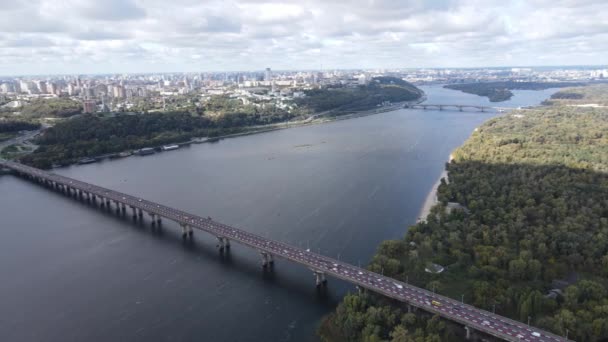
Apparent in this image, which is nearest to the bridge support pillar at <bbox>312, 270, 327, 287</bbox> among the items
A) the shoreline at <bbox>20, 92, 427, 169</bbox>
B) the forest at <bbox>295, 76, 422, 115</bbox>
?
the shoreline at <bbox>20, 92, 427, 169</bbox>

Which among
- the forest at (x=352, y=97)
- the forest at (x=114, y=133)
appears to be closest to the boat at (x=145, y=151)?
the forest at (x=114, y=133)

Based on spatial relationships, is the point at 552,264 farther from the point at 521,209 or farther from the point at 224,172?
the point at 224,172

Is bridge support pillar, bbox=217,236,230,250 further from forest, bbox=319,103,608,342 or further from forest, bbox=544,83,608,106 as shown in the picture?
forest, bbox=544,83,608,106

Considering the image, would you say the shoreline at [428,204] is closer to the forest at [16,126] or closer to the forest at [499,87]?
the forest at [16,126]

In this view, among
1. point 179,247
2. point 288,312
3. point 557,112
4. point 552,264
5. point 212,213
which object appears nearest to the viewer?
point 288,312

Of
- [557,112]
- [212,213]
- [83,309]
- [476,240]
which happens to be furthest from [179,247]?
[557,112]

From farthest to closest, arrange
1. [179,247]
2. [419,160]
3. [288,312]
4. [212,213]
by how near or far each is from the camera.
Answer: [419,160], [212,213], [179,247], [288,312]
